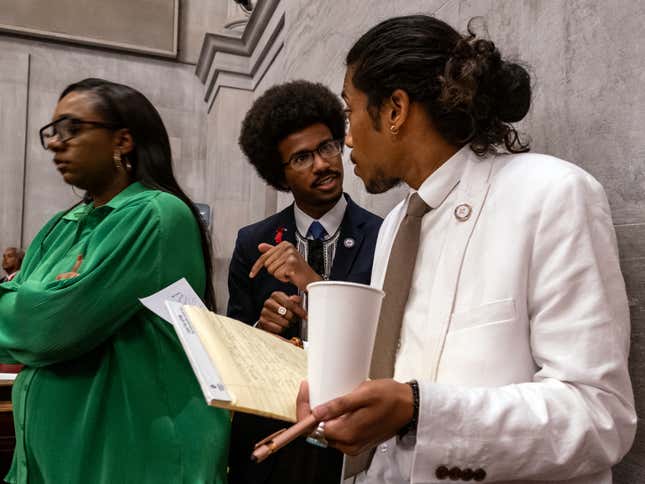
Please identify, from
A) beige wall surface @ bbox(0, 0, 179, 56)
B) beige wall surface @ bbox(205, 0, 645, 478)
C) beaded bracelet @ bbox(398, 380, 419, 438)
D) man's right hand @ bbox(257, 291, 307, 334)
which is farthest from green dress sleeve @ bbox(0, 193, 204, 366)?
beige wall surface @ bbox(0, 0, 179, 56)

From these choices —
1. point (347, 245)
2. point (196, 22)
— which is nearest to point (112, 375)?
point (347, 245)

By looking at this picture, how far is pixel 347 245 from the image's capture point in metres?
2.48

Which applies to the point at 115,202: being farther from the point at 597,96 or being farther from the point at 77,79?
the point at 77,79

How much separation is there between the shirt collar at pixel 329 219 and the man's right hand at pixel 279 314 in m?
0.56

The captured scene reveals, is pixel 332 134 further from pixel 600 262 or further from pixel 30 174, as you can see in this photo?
pixel 30 174

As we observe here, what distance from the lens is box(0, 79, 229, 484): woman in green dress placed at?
1.90 m

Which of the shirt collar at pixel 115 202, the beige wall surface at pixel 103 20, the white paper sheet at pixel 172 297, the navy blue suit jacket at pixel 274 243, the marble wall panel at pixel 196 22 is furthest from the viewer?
the marble wall panel at pixel 196 22

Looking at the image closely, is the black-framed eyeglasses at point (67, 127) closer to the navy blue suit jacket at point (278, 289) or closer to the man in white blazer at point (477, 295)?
the navy blue suit jacket at point (278, 289)

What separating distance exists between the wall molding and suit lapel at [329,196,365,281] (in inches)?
152

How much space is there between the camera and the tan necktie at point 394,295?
139 cm

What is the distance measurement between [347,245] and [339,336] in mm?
1501

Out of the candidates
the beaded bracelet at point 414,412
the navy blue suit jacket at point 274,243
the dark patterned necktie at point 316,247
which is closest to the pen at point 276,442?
the beaded bracelet at point 414,412

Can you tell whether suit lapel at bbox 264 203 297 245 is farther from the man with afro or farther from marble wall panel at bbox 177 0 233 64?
marble wall panel at bbox 177 0 233 64

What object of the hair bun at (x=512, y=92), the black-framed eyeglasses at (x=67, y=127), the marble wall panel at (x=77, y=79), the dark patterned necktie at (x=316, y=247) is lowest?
the dark patterned necktie at (x=316, y=247)
